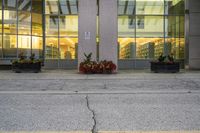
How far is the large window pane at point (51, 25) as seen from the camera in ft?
114

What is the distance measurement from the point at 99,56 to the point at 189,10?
29.7ft

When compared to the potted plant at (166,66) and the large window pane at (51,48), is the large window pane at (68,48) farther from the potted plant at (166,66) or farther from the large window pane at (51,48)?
the potted plant at (166,66)

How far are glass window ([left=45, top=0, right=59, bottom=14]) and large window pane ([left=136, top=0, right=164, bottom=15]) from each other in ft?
21.1

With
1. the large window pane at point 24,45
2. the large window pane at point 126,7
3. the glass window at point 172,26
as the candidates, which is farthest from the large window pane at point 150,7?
the large window pane at point 24,45

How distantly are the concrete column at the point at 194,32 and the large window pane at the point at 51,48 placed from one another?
33.9ft

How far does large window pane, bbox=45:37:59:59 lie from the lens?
34625 mm

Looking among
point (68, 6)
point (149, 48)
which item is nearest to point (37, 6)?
point (68, 6)

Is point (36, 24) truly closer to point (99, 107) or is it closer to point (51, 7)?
point (51, 7)

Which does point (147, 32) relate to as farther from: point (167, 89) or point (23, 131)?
point (23, 131)

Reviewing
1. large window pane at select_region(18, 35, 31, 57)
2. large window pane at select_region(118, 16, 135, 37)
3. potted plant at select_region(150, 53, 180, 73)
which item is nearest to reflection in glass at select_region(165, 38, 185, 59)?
large window pane at select_region(118, 16, 135, 37)

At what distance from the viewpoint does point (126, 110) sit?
39.0 feet

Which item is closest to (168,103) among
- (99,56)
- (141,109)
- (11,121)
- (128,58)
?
(141,109)

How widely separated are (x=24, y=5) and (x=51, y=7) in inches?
91.9

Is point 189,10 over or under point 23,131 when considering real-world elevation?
over
